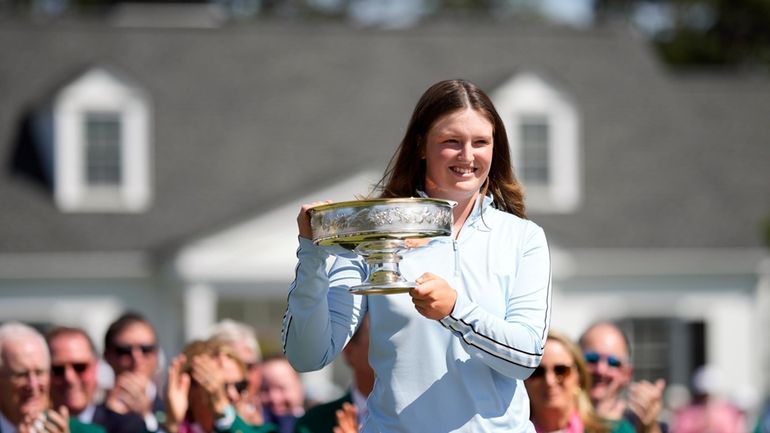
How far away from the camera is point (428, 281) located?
3.82 meters

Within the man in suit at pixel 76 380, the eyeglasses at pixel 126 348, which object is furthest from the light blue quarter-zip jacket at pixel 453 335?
the eyeglasses at pixel 126 348

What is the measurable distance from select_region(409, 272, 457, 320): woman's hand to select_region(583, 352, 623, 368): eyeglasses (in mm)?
4271

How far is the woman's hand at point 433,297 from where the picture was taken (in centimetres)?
379

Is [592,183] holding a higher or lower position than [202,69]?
lower

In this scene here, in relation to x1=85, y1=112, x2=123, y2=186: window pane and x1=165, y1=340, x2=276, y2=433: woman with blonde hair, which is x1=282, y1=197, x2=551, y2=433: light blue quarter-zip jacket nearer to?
x1=165, y1=340, x2=276, y2=433: woman with blonde hair

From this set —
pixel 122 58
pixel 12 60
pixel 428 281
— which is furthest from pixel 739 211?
pixel 428 281

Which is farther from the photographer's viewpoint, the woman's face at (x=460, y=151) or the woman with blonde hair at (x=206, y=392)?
the woman with blonde hair at (x=206, y=392)

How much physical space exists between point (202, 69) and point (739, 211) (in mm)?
9669

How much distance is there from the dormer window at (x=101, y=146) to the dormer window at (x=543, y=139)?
6036mm

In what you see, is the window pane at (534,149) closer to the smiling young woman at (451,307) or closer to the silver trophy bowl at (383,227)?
the smiling young woman at (451,307)

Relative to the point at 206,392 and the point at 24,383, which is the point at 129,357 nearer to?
the point at 24,383

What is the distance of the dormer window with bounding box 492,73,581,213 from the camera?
25797mm

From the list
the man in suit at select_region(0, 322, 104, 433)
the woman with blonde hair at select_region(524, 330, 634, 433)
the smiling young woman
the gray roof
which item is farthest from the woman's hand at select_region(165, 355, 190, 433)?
the gray roof

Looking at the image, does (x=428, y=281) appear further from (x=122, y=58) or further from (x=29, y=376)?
(x=122, y=58)
